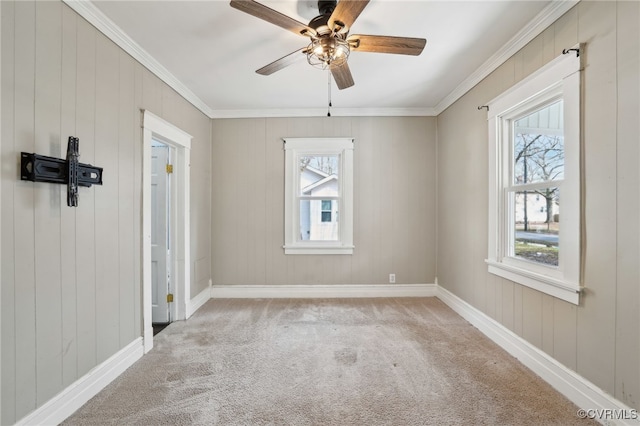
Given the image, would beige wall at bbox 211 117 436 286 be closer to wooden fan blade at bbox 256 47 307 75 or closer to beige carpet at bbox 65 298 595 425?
beige carpet at bbox 65 298 595 425

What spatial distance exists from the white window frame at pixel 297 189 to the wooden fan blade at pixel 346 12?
85.7 inches

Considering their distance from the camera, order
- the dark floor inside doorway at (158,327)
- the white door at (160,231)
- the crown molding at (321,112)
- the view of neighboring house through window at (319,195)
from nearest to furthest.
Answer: the dark floor inside doorway at (158,327) → the white door at (160,231) → the crown molding at (321,112) → the view of neighboring house through window at (319,195)

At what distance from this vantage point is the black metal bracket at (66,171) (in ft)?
4.73

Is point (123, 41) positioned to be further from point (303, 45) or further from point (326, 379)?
point (326, 379)

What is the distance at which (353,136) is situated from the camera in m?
3.85

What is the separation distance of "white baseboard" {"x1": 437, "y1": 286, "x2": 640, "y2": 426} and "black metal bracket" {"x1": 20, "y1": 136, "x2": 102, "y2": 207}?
3.39m

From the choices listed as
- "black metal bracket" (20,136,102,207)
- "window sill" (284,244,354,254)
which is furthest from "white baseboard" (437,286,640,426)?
"black metal bracket" (20,136,102,207)

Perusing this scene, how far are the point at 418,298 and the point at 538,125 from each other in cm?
249

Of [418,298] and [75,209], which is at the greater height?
[75,209]

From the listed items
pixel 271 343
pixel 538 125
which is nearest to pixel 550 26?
pixel 538 125

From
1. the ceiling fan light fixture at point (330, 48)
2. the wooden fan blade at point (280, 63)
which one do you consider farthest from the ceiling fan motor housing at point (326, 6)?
the wooden fan blade at point (280, 63)

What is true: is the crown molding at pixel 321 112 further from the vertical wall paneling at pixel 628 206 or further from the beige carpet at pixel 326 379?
the beige carpet at pixel 326 379

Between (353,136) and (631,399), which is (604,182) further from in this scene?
(353,136)

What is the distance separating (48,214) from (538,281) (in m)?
3.32
